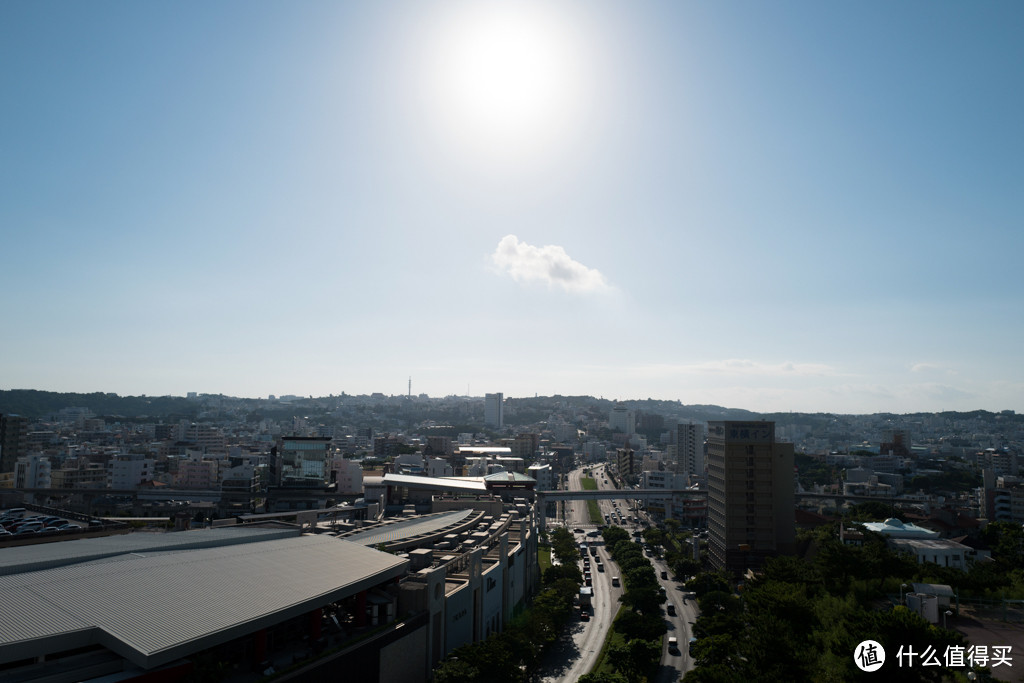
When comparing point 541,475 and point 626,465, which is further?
point 626,465

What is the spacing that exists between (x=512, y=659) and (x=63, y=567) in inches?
657

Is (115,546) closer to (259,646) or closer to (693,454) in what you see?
(259,646)

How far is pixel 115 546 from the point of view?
2450 centimetres

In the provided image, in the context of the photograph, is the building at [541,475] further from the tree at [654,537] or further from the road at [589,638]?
the road at [589,638]

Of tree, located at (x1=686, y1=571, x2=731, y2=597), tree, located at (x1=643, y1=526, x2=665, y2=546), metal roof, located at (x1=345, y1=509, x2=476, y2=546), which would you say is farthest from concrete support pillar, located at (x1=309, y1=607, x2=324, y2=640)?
tree, located at (x1=643, y1=526, x2=665, y2=546)

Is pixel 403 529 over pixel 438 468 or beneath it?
over

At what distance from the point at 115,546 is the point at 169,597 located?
909cm

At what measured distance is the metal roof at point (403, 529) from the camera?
33.4 metres

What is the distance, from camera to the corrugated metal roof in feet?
66.7

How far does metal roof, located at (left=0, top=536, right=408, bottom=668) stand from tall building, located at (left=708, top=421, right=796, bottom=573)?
3319 centimetres

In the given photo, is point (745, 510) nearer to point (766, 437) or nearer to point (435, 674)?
point (766, 437)

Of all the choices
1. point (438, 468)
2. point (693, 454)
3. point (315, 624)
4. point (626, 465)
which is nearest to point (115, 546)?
point (315, 624)

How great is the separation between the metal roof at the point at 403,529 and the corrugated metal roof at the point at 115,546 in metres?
4.06

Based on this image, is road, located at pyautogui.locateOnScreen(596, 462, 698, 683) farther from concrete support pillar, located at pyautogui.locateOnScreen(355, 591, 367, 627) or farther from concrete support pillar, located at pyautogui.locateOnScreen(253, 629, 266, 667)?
concrete support pillar, located at pyautogui.locateOnScreen(253, 629, 266, 667)
